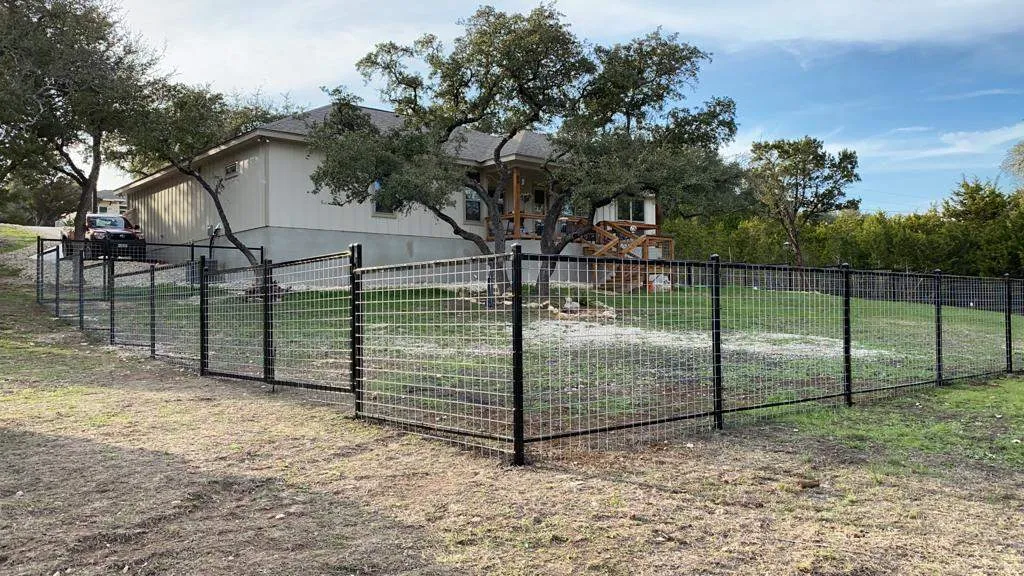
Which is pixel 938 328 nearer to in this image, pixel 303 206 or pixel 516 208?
pixel 516 208

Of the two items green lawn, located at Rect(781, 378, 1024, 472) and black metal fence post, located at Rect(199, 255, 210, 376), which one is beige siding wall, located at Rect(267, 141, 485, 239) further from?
green lawn, located at Rect(781, 378, 1024, 472)

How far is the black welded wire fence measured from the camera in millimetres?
5008

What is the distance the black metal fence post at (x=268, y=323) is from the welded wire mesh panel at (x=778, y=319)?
406cm

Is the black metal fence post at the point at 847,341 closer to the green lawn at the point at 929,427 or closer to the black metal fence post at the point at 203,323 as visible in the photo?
the green lawn at the point at 929,427

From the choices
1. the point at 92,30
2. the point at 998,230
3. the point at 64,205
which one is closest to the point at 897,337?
the point at 998,230

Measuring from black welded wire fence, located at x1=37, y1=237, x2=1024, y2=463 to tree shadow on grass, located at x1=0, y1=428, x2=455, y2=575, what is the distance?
4.02 ft

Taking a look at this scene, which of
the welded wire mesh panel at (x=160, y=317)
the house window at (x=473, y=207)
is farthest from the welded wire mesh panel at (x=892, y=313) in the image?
the house window at (x=473, y=207)

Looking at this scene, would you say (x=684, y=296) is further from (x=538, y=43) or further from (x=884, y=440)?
(x=538, y=43)

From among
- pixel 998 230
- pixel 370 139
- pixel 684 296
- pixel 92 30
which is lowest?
pixel 684 296

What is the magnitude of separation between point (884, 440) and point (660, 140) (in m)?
15.0

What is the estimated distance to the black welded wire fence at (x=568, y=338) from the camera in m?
5.01

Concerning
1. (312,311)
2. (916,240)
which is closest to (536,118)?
(312,311)

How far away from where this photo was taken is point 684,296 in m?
6.32

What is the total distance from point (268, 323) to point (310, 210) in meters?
13.4
